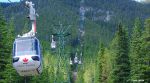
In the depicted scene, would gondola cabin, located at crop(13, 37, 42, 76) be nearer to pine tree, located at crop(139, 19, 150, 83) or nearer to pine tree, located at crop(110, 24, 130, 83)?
pine tree, located at crop(139, 19, 150, 83)

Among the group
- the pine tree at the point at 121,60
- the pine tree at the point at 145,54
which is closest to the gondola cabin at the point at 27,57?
the pine tree at the point at 145,54

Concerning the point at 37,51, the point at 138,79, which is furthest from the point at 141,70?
the point at 37,51

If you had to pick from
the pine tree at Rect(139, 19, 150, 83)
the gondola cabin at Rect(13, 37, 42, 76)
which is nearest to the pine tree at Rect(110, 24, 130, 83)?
the pine tree at Rect(139, 19, 150, 83)

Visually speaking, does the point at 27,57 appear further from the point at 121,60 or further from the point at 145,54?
the point at 121,60

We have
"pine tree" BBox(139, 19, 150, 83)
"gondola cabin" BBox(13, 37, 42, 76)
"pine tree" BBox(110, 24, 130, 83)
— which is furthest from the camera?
"pine tree" BBox(110, 24, 130, 83)

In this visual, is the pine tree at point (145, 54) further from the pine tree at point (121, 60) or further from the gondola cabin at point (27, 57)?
the gondola cabin at point (27, 57)

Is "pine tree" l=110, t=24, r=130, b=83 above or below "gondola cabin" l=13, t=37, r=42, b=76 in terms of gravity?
below
